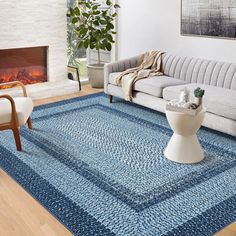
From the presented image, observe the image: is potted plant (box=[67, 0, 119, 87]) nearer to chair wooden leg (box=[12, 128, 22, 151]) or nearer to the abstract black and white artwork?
the abstract black and white artwork

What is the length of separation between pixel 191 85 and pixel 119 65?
3.82 feet

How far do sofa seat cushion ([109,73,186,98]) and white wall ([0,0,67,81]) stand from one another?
1.64 meters

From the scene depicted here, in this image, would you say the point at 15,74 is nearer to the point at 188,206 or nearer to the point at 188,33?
the point at 188,33

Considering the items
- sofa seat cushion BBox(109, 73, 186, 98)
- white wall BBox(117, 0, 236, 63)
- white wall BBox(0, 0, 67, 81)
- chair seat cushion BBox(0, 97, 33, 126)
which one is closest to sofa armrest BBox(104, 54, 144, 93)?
white wall BBox(117, 0, 236, 63)

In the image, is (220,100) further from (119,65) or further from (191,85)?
(119,65)

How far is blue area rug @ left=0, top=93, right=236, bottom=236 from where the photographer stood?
94.4 inches

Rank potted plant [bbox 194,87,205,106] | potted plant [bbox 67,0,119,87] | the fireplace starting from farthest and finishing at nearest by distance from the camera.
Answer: potted plant [bbox 67,0,119,87]
the fireplace
potted plant [bbox 194,87,205,106]

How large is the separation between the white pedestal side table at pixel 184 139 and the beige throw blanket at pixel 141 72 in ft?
4.71

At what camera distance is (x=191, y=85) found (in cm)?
430

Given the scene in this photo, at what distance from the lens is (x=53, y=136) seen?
12.5 ft

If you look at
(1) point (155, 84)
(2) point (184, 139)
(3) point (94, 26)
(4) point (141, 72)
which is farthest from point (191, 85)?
(3) point (94, 26)

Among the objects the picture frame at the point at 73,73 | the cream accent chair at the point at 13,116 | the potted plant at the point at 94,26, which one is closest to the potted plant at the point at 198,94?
the cream accent chair at the point at 13,116

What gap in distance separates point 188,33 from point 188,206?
2.92m

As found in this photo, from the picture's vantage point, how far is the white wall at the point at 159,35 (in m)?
4.62
